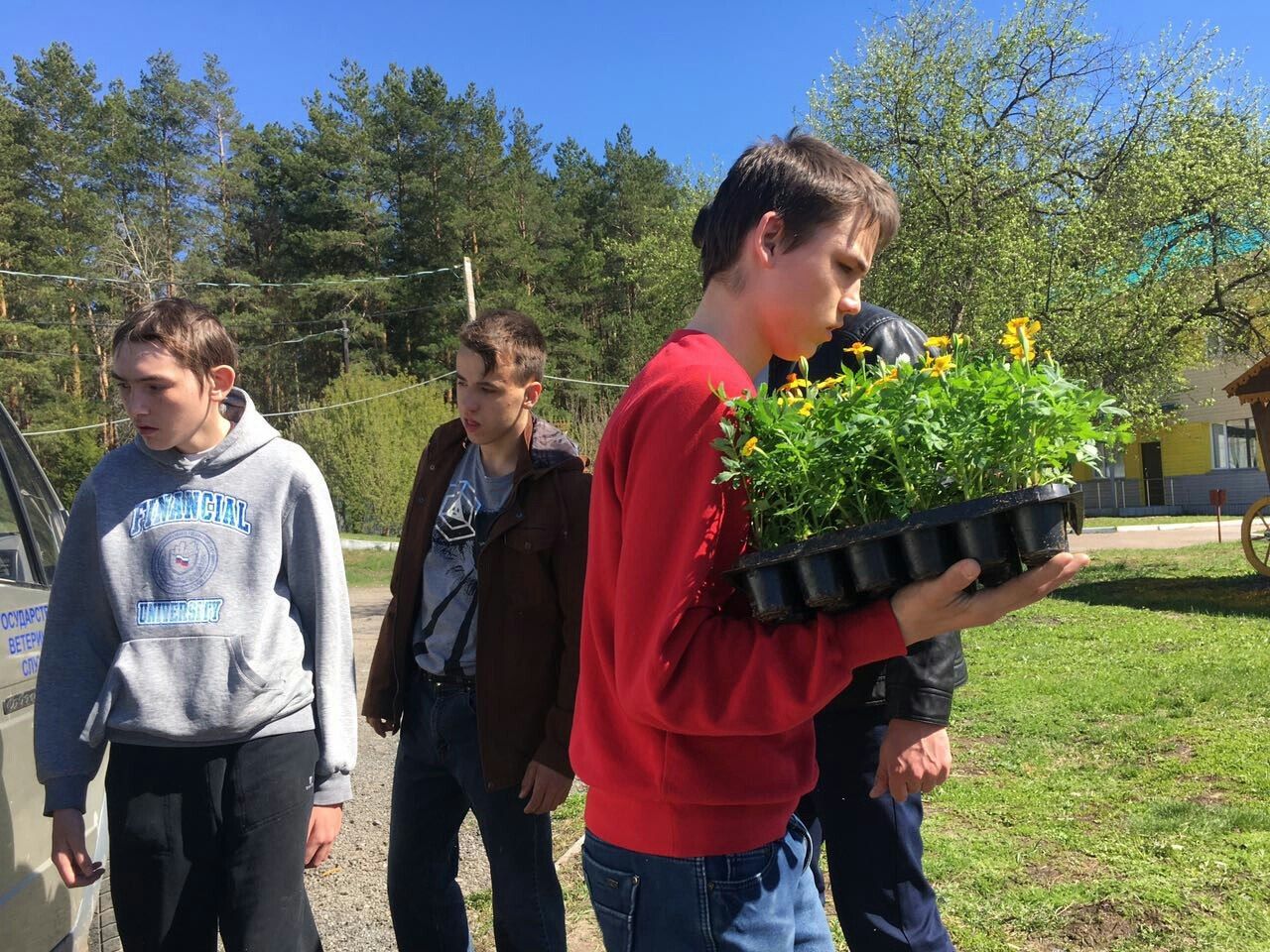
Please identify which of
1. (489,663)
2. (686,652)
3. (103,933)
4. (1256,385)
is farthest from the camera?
(1256,385)

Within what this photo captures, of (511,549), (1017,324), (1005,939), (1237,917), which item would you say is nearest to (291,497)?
(511,549)

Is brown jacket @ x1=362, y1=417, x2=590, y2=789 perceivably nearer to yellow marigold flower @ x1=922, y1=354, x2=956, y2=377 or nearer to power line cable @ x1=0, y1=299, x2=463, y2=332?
yellow marigold flower @ x1=922, y1=354, x2=956, y2=377

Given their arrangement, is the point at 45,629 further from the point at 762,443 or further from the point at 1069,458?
the point at 1069,458

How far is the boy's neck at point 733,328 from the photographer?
155 centimetres

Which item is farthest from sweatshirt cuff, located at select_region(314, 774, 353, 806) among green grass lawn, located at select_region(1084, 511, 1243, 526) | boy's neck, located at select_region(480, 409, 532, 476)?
green grass lawn, located at select_region(1084, 511, 1243, 526)

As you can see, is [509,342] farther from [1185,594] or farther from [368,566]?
[368,566]

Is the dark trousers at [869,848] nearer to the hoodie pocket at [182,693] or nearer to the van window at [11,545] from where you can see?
the hoodie pocket at [182,693]

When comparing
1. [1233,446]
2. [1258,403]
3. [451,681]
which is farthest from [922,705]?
[1233,446]

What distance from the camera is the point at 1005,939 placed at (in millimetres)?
3309

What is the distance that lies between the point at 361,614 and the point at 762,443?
1435cm

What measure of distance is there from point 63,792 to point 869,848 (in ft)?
6.11

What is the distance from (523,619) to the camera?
2.63 m

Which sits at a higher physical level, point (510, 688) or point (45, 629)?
point (45, 629)

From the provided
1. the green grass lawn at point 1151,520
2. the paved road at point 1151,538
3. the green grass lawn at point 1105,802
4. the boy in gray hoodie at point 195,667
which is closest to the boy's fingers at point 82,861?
the boy in gray hoodie at point 195,667
